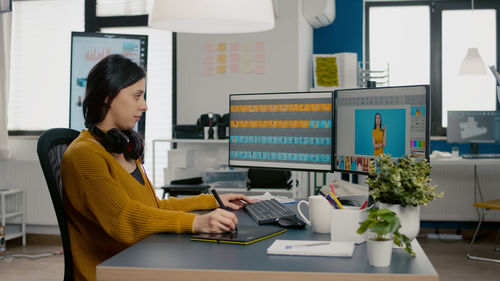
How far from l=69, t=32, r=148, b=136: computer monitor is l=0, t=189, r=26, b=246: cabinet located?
120cm

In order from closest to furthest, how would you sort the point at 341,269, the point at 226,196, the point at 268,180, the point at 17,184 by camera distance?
1. the point at 341,269
2. the point at 226,196
3. the point at 268,180
4. the point at 17,184

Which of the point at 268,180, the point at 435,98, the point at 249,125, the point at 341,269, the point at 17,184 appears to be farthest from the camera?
the point at 435,98

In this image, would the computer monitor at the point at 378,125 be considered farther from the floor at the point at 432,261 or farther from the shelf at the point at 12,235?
the shelf at the point at 12,235

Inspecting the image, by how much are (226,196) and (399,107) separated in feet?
2.43

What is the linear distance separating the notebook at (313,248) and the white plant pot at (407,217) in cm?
14

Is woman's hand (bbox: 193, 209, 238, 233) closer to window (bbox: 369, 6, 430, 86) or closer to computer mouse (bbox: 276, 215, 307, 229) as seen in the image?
computer mouse (bbox: 276, 215, 307, 229)

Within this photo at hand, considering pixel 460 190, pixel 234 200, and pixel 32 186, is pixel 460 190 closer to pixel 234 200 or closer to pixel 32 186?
pixel 234 200

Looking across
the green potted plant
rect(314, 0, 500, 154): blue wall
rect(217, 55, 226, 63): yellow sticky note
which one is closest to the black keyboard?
the green potted plant

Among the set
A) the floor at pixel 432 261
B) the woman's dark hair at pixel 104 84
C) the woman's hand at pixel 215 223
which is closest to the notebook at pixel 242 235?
the woman's hand at pixel 215 223

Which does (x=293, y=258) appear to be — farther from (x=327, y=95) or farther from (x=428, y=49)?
(x=428, y=49)

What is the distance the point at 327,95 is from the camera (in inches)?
89.4

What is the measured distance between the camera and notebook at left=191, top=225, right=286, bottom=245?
5.09ft

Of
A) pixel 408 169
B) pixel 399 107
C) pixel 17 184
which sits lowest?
pixel 17 184

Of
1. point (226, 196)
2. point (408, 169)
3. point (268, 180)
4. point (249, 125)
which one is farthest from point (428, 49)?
point (408, 169)
